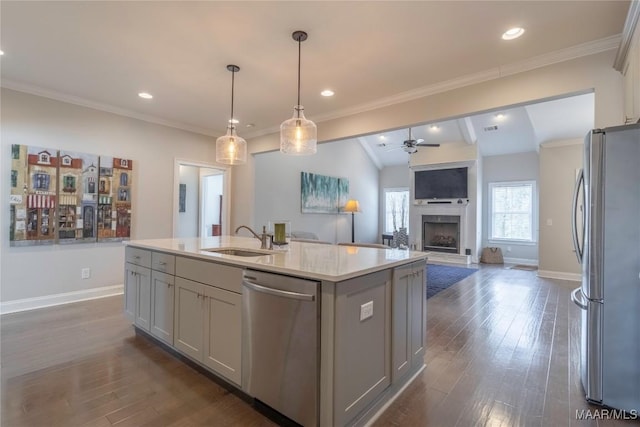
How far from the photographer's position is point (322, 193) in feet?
26.5

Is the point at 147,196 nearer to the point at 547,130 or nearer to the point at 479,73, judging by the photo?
the point at 479,73

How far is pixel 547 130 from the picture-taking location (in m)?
5.82

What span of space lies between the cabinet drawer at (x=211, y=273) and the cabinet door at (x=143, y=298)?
59cm

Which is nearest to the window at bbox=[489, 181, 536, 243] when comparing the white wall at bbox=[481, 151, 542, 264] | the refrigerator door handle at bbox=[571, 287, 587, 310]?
the white wall at bbox=[481, 151, 542, 264]

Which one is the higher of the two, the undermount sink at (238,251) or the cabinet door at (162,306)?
the undermount sink at (238,251)

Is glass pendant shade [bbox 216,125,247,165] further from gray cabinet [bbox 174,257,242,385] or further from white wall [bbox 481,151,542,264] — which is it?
white wall [bbox 481,151,542,264]

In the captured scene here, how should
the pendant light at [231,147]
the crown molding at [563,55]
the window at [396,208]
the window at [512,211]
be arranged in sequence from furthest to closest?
the window at [396,208]
the window at [512,211]
the pendant light at [231,147]
the crown molding at [563,55]

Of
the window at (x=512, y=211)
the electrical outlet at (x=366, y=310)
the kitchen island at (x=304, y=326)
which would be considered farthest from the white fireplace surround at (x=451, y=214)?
the electrical outlet at (x=366, y=310)

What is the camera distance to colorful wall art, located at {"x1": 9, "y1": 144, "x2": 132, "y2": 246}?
3.73 m

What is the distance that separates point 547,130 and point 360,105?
404 cm

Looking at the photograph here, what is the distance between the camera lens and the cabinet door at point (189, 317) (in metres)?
2.33

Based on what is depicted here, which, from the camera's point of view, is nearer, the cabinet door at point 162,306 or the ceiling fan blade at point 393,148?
the cabinet door at point 162,306

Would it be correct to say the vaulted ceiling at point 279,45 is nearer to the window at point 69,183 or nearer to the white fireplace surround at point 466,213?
the window at point 69,183

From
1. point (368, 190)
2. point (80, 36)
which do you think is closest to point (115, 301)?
point (80, 36)
